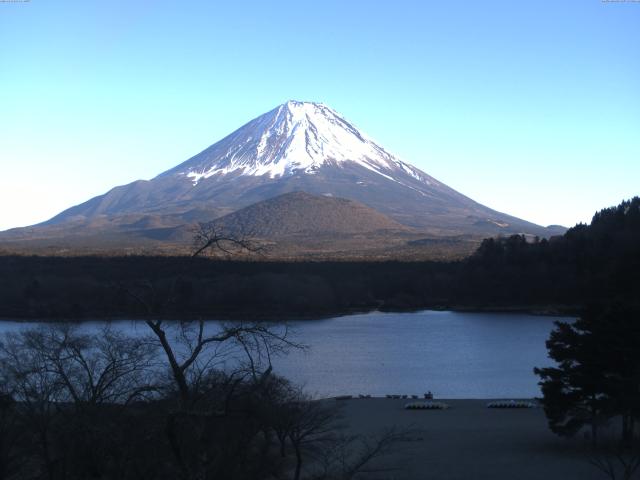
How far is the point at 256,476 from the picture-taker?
5703 millimetres

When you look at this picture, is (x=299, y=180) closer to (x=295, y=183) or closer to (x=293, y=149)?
(x=295, y=183)

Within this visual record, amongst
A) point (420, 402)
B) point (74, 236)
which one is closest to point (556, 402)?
point (420, 402)

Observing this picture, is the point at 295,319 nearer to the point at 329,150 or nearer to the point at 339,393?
the point at 339,393

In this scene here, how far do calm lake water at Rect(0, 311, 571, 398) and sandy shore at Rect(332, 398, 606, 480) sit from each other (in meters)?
2.31

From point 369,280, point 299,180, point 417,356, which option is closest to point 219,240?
point 417,356

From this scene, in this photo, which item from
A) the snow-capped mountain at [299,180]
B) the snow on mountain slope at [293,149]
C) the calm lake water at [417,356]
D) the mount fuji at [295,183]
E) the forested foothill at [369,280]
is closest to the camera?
the calm lake water at [417,356]

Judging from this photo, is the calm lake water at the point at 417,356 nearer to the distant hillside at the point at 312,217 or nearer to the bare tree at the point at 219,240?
the bare tree at the point at 219,240

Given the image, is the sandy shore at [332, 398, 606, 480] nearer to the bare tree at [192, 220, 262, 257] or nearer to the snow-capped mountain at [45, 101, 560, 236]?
the bare tree at [192, 220, 262, 257]

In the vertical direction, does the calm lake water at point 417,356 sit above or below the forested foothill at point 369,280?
below

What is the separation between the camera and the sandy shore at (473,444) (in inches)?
456

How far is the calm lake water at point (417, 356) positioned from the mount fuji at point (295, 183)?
57.9 m

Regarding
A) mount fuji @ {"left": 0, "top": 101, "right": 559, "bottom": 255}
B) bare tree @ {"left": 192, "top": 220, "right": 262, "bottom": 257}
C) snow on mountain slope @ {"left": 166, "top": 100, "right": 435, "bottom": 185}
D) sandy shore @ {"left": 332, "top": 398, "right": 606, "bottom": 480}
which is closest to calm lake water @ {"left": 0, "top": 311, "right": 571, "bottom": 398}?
sandy shore @ {"left": 332, "top": 398, "right": 606, "bottom": 480}

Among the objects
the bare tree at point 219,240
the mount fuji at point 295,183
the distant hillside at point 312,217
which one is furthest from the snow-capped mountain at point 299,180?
the bare tree at point 219,240

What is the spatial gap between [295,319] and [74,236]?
165 ft
